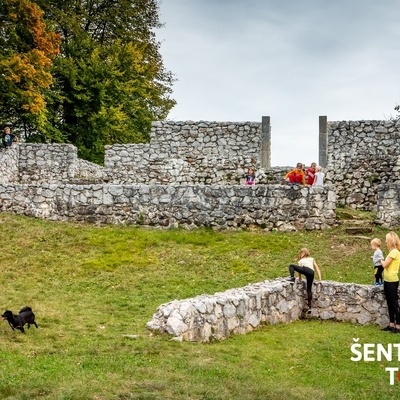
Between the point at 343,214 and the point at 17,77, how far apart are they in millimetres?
16290

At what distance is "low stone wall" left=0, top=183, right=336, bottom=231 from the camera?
61.3 ft

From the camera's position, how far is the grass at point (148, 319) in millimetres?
7410

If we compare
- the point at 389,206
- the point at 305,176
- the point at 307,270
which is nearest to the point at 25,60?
the point at 305,176

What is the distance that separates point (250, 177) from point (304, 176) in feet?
8.13

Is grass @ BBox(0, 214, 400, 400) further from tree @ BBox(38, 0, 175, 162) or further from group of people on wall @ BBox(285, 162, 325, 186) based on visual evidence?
tree @ BBox(38, 0, 175, 162)

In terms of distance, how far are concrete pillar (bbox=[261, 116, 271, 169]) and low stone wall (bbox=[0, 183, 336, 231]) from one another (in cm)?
483

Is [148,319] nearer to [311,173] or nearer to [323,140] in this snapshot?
[311,173]

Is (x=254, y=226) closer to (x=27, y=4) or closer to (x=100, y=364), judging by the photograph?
(x=100, y=364)

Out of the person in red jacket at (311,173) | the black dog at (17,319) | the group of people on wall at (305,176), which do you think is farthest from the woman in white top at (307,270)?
the person in red jacket at (311,173)

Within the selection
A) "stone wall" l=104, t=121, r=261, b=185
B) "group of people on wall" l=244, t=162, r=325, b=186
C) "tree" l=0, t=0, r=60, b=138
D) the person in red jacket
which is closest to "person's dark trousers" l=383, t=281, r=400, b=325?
"group of people on wall" l=244, t=162, r=325, b=186

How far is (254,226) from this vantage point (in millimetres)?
18703

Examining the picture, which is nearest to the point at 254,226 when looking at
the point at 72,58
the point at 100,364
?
the point at 100,364

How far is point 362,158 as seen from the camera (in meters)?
22.3

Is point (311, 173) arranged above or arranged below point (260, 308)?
above
